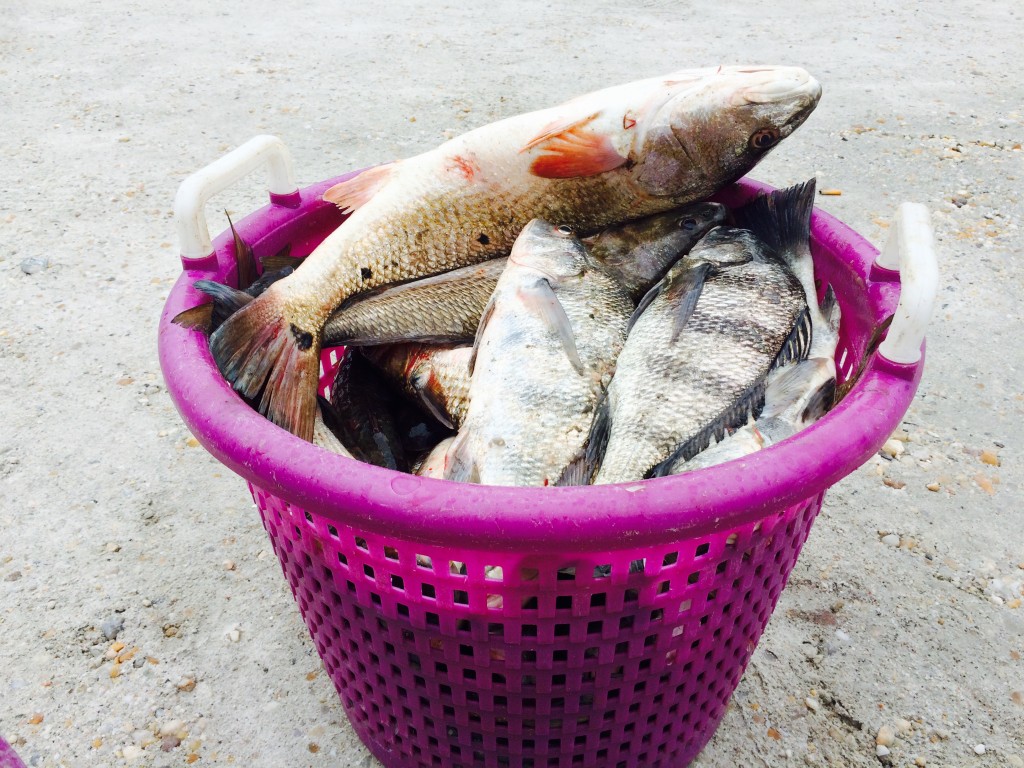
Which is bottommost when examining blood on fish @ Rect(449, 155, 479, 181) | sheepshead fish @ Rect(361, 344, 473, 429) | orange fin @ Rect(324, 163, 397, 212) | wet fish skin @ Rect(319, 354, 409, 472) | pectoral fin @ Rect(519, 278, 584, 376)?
wet fish skin @ Rect(319, 354, 409, 472)

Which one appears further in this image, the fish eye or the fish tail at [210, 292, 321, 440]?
the fish eye

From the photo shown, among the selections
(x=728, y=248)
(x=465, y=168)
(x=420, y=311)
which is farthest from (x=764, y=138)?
(x=420, y=311)

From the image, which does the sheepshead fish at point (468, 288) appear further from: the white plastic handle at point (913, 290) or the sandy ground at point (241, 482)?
the sandy ground at point (241, 482)

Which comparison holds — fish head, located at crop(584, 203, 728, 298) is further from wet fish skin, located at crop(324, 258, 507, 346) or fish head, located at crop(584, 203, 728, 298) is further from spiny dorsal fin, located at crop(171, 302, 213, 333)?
spiny dorsal fin, located at crop(171, 302, 213, 333)

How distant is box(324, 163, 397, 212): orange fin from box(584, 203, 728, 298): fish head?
0.48 metres

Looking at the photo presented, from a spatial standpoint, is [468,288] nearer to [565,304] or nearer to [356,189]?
[565,304]

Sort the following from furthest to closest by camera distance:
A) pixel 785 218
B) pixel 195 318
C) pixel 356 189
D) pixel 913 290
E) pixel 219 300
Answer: pixel 356 189
pixel 785 218
pixel 219 300
pixel 195 318
pixel 913 290

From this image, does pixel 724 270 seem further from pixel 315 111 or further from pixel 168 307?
pixel 315 111

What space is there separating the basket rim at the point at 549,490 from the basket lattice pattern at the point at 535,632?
0.22ft

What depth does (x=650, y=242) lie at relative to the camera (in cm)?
178

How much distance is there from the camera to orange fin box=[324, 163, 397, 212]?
1788mm

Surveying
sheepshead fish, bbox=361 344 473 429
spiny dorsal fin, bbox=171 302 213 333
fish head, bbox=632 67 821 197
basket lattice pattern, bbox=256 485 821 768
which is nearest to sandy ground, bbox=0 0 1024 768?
basket lattice pattern, bbox=256 485 821 768

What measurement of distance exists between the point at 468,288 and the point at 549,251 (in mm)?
187

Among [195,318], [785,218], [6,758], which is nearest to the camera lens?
[6,758]
